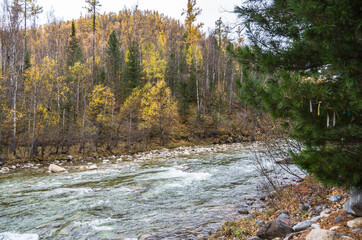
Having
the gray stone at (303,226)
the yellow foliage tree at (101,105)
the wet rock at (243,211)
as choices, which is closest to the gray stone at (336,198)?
the gray stone at (303,226)

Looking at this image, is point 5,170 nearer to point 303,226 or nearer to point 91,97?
point 91,97

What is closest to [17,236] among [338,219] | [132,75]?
[338,219]

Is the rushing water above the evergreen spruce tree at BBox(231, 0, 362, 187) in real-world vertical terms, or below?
below

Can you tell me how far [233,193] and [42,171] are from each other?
10.5 meters

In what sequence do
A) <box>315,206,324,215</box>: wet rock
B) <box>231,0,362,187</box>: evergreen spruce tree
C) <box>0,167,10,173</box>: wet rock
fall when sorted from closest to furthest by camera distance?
<box>231,0,362,187</box>: evergreen spruce tree
<box>315,206,324,215</box>: wet rock
<box>0,167,10,173</box>: wet rock

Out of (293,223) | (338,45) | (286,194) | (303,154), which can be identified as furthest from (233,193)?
(338,45)

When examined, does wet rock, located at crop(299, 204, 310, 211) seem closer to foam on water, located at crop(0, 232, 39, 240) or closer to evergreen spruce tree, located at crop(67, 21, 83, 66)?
foam on water, located at crop(0, 232, 39, 240)

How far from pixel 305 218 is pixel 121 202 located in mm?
5338

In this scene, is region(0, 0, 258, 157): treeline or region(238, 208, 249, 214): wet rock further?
region(0, 0, 258, 157): treeline

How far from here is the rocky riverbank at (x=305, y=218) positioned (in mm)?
3234

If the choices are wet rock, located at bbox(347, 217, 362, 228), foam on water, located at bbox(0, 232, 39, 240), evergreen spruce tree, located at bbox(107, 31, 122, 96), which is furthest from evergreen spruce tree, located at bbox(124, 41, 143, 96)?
wet rock, located at bbox(347, 217, 362, 228)

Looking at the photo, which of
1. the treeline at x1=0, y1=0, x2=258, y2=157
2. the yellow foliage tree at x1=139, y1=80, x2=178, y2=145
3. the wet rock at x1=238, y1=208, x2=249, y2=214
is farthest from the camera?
the yellow foliage tree at x1=139, y1=80, x2=178, y2=145

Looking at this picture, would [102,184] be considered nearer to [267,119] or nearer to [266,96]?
[267,119]

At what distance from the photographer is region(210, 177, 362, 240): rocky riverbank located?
3.23 metres
